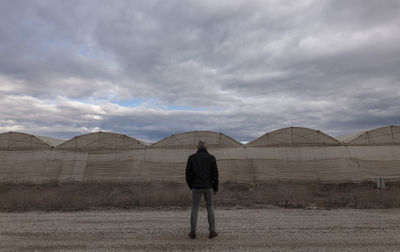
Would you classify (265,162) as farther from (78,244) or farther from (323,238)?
(78,244)

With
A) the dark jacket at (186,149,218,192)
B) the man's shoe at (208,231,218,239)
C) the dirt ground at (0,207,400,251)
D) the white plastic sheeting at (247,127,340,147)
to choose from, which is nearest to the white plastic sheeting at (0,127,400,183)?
the white plastic sheeting at (247,127,340,147)

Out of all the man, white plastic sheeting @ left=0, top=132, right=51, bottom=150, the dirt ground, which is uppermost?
white plastic sheeting @ left=0, top=132, right=51, bottom=150

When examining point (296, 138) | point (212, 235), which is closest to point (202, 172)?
point (212, 235)

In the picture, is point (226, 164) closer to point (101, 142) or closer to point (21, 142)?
point (101, 142)

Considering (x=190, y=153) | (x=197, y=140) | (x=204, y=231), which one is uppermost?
(x=197, y=140)

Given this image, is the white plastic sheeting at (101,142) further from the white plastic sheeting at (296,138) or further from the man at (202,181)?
the man at (202,181)

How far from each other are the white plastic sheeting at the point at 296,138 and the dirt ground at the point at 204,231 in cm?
1071

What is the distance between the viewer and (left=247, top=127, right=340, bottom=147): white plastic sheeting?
1864 centimetres

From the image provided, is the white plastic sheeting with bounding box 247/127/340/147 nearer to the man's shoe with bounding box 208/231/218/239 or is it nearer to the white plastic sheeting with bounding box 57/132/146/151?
the white plastic sheeting with bounding box 57/132/146/151

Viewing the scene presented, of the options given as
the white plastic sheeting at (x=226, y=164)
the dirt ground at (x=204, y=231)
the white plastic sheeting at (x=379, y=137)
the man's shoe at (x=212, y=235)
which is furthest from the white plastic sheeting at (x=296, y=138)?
the man's shoe at (x=212, y=235)

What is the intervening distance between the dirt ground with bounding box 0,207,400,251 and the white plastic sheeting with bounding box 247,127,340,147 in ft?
35.1

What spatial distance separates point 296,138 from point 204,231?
14.4 m

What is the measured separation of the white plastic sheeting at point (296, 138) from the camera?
61.2 feet

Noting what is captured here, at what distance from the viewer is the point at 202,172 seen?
554cm
